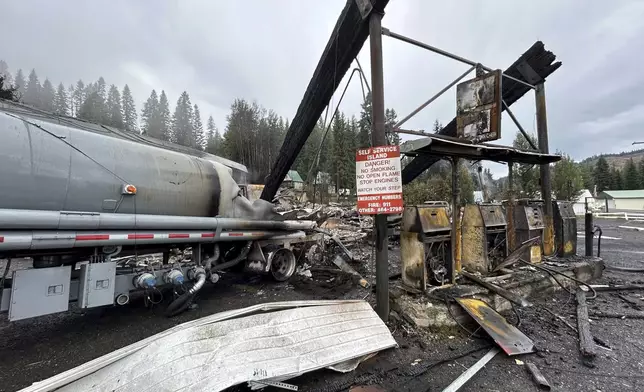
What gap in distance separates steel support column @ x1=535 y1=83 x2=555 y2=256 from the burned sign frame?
2.40 meters

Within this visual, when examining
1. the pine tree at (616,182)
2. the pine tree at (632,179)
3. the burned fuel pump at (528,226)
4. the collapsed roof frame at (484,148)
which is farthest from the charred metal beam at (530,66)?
the pine tree at (632,179)

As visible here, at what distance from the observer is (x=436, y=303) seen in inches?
171

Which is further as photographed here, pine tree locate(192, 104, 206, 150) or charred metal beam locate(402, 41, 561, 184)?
pine tree locate(192, 104, 206, 150)

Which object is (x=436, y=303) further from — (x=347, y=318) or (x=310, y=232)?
(x=310, y=232)

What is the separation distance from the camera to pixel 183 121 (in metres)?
59.1

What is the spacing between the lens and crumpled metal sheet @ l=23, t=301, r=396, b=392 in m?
2.39

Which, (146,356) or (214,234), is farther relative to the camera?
(214,234)

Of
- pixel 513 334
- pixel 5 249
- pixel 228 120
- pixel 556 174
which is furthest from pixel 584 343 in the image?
pixel 228 120

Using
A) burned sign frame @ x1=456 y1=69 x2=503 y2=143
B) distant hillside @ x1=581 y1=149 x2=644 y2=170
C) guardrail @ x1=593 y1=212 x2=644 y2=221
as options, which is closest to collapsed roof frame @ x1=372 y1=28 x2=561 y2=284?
burned sign frame @ x1=456 y1=69 x2=503 y2=143

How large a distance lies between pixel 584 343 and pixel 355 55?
5.40 metres

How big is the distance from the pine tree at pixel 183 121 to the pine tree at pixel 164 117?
0.94 metres

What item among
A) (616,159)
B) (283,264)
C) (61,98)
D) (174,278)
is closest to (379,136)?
(174,278)

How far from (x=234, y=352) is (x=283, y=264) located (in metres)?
4.37

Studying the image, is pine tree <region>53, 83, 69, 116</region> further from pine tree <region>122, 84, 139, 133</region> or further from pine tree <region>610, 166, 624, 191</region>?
pine tree <region>610, 166, 624, 191</region>
